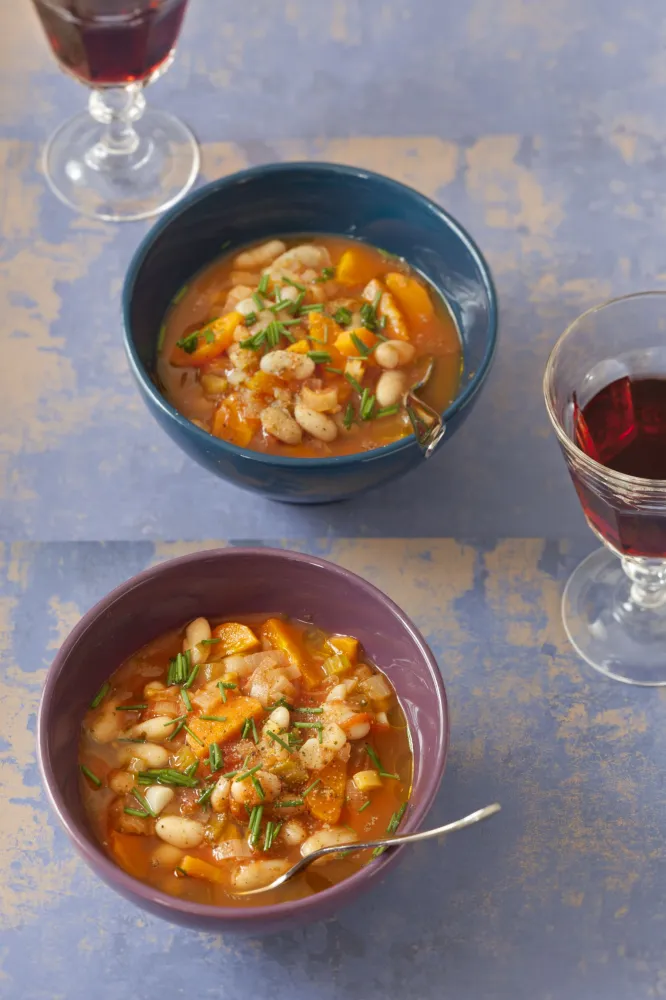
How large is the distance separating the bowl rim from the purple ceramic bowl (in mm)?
163

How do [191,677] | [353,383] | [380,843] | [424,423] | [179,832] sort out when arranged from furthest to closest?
[353,383] → [424,423] → [191,677] → [179,832] → [380,843]

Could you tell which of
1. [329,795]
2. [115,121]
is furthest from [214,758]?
[115,121]

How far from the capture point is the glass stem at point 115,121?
2340 mm

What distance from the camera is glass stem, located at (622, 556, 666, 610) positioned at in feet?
6.20

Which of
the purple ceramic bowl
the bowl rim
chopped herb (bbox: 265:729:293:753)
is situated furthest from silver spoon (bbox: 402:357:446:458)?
chopped herb (bbox: 265:729:293:753)

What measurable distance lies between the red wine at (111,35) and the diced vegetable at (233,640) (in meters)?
0.95

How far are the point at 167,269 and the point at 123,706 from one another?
0.73 m

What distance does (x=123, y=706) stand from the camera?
1.75 metres

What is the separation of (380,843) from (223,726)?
11.2 inches

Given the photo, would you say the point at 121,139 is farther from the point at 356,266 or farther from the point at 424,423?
the point at 424,423

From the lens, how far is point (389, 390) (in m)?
2.00

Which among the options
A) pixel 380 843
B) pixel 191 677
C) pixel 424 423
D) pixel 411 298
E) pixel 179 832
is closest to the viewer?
pixel 380 843

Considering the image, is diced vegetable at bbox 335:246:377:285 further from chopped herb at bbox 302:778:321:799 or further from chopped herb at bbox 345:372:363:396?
chopped herb at bbox 302:778:321:799

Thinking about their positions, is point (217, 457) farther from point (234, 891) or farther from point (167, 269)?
point (234, 891)
